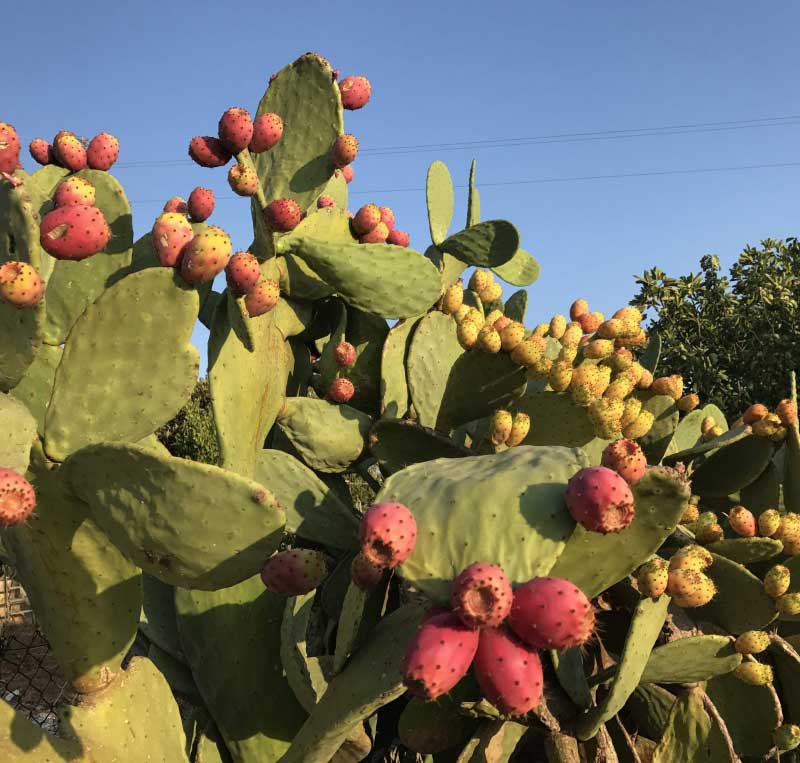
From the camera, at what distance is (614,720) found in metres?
2.28

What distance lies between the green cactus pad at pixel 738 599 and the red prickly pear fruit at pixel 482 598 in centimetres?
129

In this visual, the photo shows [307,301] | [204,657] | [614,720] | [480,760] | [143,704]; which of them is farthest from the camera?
[307,301]

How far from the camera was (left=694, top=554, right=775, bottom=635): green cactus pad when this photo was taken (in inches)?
86.4

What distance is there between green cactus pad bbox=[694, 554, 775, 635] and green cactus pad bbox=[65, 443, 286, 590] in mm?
1382

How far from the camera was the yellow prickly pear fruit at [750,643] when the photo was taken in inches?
85.7

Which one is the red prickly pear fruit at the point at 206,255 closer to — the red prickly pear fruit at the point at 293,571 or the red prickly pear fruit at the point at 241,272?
the red prickly pear fruit at the point at 241,272

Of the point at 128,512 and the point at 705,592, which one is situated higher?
the point at 128,512

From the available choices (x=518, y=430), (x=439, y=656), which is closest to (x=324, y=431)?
(x=518, y=430)

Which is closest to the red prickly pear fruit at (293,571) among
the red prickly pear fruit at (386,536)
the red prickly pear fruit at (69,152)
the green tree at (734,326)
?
the red prickly pear fruit at (386,536)

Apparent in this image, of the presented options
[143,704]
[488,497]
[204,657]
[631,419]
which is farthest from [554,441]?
[143,704]

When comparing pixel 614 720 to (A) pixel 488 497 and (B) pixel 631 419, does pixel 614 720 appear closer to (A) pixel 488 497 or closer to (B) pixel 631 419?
(B) pixel 631 419

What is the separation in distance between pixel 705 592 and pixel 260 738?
121cm

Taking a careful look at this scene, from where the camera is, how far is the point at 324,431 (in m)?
2.42

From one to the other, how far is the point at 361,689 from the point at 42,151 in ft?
5.28
